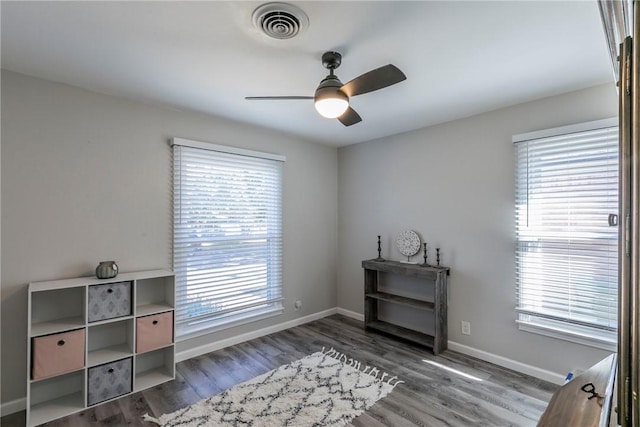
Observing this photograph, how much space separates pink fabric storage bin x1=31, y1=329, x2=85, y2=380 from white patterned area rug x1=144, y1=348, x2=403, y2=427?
2.23ft

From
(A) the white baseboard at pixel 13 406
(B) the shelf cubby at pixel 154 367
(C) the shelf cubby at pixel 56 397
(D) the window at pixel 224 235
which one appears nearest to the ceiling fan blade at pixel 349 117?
(D) the window at pixel 224 235

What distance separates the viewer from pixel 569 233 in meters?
2.57

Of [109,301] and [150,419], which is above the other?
[109,301]

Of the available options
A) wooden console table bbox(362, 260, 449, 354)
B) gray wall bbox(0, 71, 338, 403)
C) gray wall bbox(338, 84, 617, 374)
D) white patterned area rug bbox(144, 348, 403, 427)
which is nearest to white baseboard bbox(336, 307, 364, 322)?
wooden console table bbox(362, 260, 449, 354)

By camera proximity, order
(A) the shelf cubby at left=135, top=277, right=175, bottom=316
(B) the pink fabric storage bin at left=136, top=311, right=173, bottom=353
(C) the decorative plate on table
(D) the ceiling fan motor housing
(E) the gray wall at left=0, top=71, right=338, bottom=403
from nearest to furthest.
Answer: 1. (D) the ceiling fan motor housing
2. (E) the gray wall at left=0, top=71, right=338, bottom=403
3. (B) the pink fabric storage bin at left=136, top=311, right=173, bottom=353
4. (A) the shelf cubby at left=135, top=277, right=175, bottom=316
5. (C) the decorative plate on table

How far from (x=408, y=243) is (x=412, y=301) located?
2.22ft

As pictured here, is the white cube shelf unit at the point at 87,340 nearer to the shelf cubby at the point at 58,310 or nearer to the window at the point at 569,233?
the shelf cubby at the point at 58,310

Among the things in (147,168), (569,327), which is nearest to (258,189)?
(147,168)

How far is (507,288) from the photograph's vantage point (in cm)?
292

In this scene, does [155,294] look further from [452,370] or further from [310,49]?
[452,370]

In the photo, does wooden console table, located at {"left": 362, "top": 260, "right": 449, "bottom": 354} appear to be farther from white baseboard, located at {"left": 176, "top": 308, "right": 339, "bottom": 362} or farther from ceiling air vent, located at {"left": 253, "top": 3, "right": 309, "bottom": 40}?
ceiling air vent, located at {"left": 253, "top": 3, "right": 309, "bottom": 40}

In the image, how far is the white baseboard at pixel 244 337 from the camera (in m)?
3.08

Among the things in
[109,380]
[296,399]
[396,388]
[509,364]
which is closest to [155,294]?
[109,380]

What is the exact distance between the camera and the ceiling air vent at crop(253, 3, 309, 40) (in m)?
1.56
